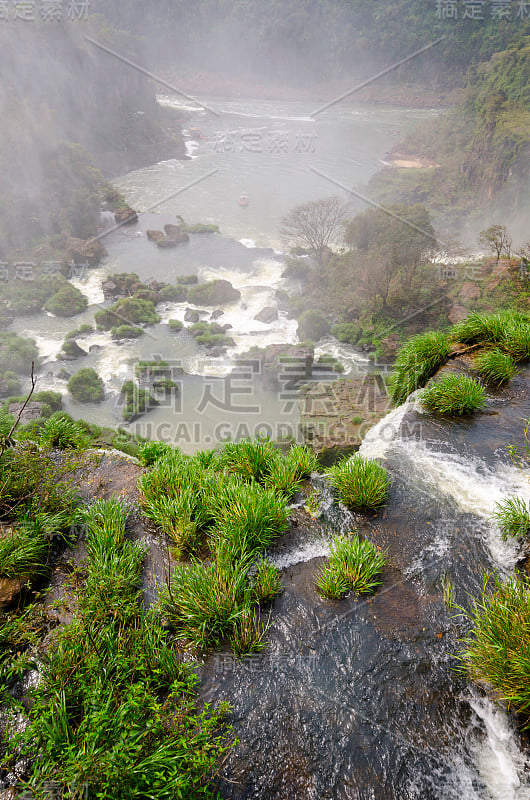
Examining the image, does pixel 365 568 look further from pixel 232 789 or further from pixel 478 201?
pixel 478 201

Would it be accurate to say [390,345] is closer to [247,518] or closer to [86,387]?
[86,387]

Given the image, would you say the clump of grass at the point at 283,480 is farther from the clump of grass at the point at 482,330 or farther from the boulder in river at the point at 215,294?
the boulder in river at the point at 215,294

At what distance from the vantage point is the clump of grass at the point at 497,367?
7.67 metres

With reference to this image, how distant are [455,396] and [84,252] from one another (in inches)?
1277

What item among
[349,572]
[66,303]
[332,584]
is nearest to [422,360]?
[349,572]

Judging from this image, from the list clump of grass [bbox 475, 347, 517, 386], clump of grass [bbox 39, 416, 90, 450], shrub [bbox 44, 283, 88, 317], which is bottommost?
shrub [bbox 44, 283, 88, 317]

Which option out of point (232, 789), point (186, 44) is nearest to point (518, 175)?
point (232, 789)

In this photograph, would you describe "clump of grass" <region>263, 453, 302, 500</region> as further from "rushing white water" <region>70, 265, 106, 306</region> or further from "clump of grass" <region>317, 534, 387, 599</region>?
"rushing white water" <region>70, 265, 106, 306</region>

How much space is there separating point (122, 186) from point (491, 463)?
51738mm

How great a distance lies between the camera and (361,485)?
579cm

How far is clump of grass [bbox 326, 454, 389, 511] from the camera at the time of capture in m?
5.79

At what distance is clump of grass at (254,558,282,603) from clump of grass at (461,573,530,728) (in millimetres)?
1948

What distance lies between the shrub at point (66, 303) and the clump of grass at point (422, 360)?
24.0 m
